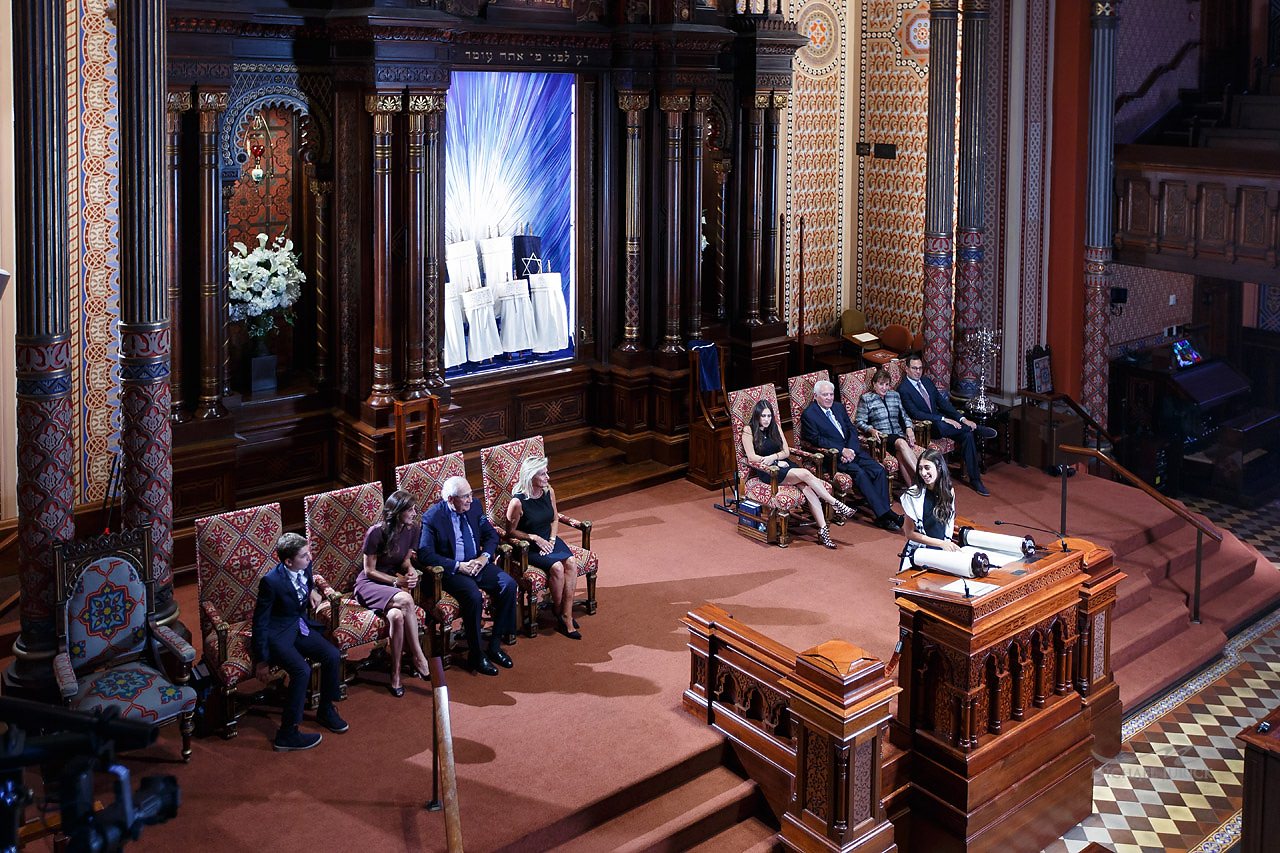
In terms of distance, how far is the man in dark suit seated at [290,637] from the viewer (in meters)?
7.02

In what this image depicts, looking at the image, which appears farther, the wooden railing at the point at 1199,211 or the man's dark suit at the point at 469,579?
the wooden railing at the point at 1199,211

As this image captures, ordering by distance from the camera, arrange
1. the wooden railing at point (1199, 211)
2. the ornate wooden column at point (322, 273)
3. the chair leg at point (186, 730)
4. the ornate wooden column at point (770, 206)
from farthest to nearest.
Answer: the wooden railing at point (1199, 211)
the ornate wooden column at point (770, 206)
the ornate wooden column at point (322, 273)
the chair leg at point (186, 730)

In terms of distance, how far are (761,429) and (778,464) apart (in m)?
0.31

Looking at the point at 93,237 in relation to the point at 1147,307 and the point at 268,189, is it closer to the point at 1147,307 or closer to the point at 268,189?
the point at 268,189

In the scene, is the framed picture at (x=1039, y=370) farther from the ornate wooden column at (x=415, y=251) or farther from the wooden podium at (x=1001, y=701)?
the ornate wooden column at (x=415, y=251)

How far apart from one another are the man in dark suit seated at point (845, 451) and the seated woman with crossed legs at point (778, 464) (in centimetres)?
29

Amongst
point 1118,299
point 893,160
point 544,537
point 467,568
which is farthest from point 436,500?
point 1118,299

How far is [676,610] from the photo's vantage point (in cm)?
890

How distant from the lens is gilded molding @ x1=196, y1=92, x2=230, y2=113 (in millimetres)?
8906

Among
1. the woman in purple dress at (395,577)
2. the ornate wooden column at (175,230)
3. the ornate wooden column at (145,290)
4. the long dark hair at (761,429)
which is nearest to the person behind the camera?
the ornate wooden column at (145,290)

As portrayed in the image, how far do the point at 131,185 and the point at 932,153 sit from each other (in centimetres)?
754

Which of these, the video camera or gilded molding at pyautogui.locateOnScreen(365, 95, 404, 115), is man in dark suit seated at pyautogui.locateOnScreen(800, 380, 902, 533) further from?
the video camera

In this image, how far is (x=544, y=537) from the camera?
8.46 metres

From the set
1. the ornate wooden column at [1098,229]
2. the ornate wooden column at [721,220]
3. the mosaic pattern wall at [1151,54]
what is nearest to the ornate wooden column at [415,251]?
the ornate wooden column at [721,220]
